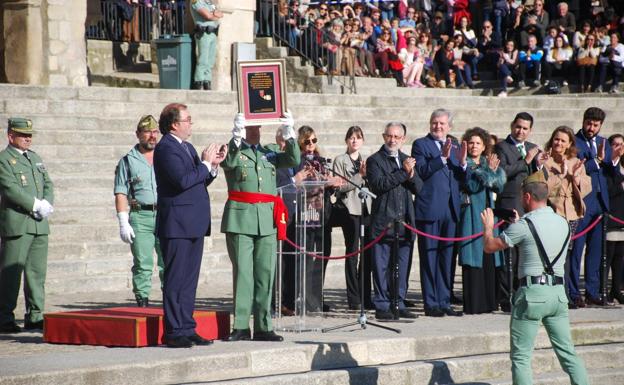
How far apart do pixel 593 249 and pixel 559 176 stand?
954mm

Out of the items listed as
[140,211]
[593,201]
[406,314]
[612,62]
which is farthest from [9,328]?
[612,62]

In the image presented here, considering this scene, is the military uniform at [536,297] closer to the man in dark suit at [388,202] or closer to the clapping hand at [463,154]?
the man in dark suit at [388,202]

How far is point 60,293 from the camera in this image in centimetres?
1335

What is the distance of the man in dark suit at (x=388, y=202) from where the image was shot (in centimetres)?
1186

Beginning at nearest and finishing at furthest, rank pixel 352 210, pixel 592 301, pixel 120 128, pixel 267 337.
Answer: pixel 267 337, pixel 352 210, pixel 592 301, pixel 120 128

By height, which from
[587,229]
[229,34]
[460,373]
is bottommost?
[460,373]

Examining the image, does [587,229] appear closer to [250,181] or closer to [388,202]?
[388,202]

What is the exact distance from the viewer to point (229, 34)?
70.5 ft

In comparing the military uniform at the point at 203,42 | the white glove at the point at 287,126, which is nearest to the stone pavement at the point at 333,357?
the white glove at the point at 287,126

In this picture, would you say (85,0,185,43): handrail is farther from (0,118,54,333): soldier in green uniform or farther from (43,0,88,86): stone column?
(0,118,54,333): soldier in green uniform

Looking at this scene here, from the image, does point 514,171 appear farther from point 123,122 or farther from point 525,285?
point 123,122

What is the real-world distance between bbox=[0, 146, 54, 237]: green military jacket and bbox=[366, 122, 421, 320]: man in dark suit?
2.98m

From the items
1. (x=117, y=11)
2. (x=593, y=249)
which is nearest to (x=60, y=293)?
(x=593, y=249)

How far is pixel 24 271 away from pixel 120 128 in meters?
6.10
